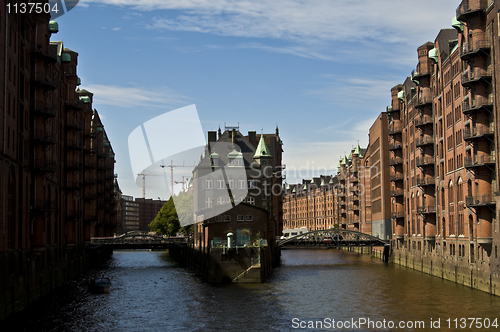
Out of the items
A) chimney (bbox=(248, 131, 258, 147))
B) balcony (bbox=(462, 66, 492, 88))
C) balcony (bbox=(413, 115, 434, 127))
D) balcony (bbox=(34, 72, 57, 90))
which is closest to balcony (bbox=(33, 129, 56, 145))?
balcony (bbox=(34, 72, 57, 90))

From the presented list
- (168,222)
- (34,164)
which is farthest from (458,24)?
(168,222)

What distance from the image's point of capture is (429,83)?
251 feet

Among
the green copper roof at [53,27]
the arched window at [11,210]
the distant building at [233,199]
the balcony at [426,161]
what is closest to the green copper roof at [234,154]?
the distant building at [233,199]

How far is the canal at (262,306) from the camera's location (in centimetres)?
4212

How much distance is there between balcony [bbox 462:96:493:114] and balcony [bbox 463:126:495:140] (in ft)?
5.40

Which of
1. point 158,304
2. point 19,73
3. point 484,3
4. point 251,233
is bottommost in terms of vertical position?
point 158,304

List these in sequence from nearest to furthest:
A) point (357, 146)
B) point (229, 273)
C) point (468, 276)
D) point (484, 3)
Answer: point (484, 3) < point (468, 276) < point (229, 273) < point (357, 146)

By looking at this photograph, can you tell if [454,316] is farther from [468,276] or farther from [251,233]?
[251,233]

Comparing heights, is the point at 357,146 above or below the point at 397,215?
above

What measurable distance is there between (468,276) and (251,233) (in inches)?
982

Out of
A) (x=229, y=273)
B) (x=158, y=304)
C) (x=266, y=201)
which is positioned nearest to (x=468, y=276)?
(x=229, y=273)

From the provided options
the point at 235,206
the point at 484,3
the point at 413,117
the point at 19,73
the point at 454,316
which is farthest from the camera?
the point at 413,117

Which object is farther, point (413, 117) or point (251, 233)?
point (413, 117)

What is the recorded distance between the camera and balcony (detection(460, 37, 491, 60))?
52219 millimetres
